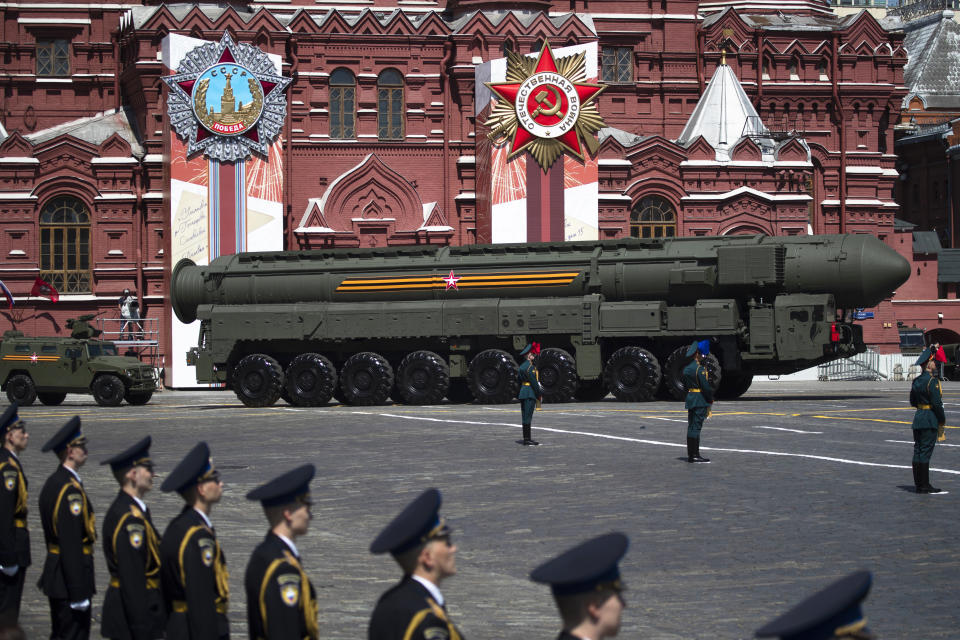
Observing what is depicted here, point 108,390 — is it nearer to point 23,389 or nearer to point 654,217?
point 23,389

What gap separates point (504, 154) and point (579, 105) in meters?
3.22

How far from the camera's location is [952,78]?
89.1 metres

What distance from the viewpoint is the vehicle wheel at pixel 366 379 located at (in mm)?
36781

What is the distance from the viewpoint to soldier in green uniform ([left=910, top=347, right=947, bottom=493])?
1833 cm

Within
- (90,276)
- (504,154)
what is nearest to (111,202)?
(90,276)

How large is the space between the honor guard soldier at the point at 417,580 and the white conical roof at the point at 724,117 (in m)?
50.0

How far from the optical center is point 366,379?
36.9 meters

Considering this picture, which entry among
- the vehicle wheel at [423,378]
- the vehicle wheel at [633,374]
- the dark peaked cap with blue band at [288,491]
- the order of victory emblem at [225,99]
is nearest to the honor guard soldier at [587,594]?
the dark peaked cap with blue band at [288,491]

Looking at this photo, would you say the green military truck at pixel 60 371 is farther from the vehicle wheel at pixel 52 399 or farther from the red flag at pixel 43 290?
the red flag at pixel 43 290

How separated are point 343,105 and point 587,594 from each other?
48999mm

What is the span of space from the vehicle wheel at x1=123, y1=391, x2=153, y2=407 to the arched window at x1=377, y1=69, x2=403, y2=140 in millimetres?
17882

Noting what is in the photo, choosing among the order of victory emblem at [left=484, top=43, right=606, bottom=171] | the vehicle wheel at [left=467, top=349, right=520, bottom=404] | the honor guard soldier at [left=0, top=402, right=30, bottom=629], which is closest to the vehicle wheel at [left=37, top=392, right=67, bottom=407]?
the vehicle wheel at [left=467, top=349, right=520, bottom=404]

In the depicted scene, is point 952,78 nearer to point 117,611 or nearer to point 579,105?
point 579,105

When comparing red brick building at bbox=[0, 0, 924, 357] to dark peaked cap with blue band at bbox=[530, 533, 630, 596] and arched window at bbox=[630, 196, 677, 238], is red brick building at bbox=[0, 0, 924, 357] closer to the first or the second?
arched window at bbox=[630, 196, 677, 238]
